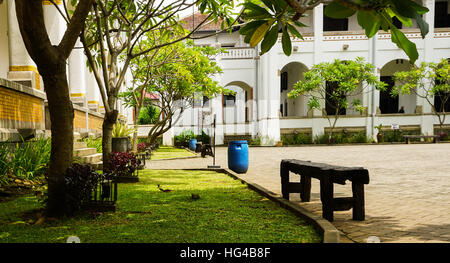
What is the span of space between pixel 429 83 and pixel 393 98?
10.3 feet

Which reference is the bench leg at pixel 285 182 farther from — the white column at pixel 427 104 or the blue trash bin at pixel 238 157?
the white column at pixel 427 104

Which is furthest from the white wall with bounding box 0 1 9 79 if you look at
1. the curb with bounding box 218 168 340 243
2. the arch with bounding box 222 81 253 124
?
the arch with bounding box 222 81 253 124

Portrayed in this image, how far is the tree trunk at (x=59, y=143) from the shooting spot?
4121mm

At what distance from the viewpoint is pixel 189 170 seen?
10.7 meters

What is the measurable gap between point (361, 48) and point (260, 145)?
11853mm

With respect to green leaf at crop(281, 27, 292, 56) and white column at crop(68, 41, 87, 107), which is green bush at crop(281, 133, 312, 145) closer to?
white column at crop(68, 41, 87, 107)

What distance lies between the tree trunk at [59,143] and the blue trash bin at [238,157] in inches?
233

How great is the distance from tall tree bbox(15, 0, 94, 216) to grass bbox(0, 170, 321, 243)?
0.59 meters

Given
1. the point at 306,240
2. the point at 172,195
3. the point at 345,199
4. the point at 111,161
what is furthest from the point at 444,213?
the point at 111,161

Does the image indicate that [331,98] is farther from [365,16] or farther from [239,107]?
[365,16]

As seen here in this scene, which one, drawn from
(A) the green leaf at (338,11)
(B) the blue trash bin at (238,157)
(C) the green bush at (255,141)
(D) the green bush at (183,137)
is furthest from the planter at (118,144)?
(C) the green bush at (255,141)

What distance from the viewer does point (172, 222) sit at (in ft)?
13.6

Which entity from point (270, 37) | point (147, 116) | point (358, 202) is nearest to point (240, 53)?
point (147, 116)
